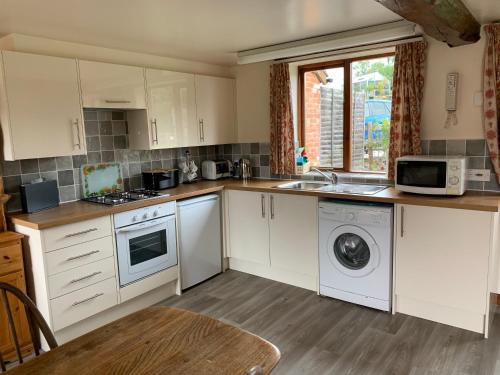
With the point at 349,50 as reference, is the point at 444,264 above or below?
below

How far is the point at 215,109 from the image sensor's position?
4.03 m

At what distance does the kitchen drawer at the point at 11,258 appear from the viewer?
2415 mm

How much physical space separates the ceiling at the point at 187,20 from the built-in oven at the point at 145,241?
1.33m

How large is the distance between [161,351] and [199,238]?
2.34 metres

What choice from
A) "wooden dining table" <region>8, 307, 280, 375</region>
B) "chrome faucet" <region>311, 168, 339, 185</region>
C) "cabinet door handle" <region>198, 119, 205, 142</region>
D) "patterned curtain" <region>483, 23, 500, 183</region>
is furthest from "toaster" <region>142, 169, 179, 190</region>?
"patterned curtain" <region>483, 23, 500, 183</region>

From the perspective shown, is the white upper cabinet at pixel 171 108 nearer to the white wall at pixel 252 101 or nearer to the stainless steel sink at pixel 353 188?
the white wall at pixel 252 101

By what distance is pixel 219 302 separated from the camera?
3232mm

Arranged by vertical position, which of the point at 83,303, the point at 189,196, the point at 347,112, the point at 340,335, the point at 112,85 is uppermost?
the point at 112,85

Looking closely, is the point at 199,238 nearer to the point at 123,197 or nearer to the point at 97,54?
the point at 123,197

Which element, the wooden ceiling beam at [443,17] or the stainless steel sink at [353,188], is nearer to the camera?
the wooden ceiling beam at [443,17]

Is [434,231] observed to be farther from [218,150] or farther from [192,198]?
[218,150]

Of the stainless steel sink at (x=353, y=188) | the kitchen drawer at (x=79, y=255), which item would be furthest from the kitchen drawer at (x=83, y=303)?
the stainless steel sink at (x=353, y=188)

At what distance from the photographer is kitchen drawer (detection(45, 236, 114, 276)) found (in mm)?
2500

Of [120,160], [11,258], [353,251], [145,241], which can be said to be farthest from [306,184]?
[11,258]
